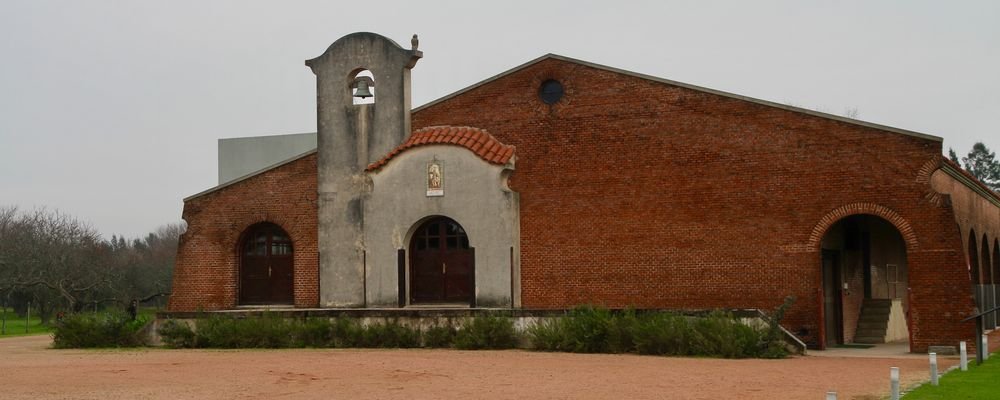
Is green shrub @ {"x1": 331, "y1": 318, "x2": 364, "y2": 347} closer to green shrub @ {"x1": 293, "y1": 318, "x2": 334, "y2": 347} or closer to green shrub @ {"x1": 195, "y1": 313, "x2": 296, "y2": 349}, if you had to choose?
green shrub @ {"x1": 293, "y1": 318, "x2": 334, "y2": 347}

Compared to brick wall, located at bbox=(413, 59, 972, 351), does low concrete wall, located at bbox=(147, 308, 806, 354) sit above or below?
below

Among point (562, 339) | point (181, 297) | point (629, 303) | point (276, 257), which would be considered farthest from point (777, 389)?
point (181, 297)

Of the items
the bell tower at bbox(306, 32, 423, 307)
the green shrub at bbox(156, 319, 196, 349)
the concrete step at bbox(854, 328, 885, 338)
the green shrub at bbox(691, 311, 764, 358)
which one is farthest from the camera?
the bell tower at bbox(306, 32, 423, 307)

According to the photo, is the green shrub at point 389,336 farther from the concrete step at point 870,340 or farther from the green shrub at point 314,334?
the concrete step at point 870,340

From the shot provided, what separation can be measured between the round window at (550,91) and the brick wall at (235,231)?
6113mm

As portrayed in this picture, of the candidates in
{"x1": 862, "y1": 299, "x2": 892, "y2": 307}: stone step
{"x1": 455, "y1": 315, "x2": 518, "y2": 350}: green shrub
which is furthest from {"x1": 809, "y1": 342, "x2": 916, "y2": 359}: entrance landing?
{"x1": 455, "y1": 315, "x2": 518, "y2": 350}: green shrub

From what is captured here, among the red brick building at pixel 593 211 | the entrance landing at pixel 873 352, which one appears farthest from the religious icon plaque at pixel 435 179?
the entrance landing at pixel 873 352

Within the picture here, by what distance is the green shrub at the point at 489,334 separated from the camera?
25109 millimetres

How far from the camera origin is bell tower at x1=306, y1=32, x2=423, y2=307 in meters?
29.2

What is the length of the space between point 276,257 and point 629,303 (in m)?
9.30

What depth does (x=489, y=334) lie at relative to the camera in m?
25.1

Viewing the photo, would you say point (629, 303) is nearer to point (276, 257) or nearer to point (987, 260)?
point (276, 257)

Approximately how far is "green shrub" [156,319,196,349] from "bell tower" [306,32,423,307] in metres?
3.53

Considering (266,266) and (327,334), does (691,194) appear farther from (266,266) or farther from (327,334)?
(266,266)
